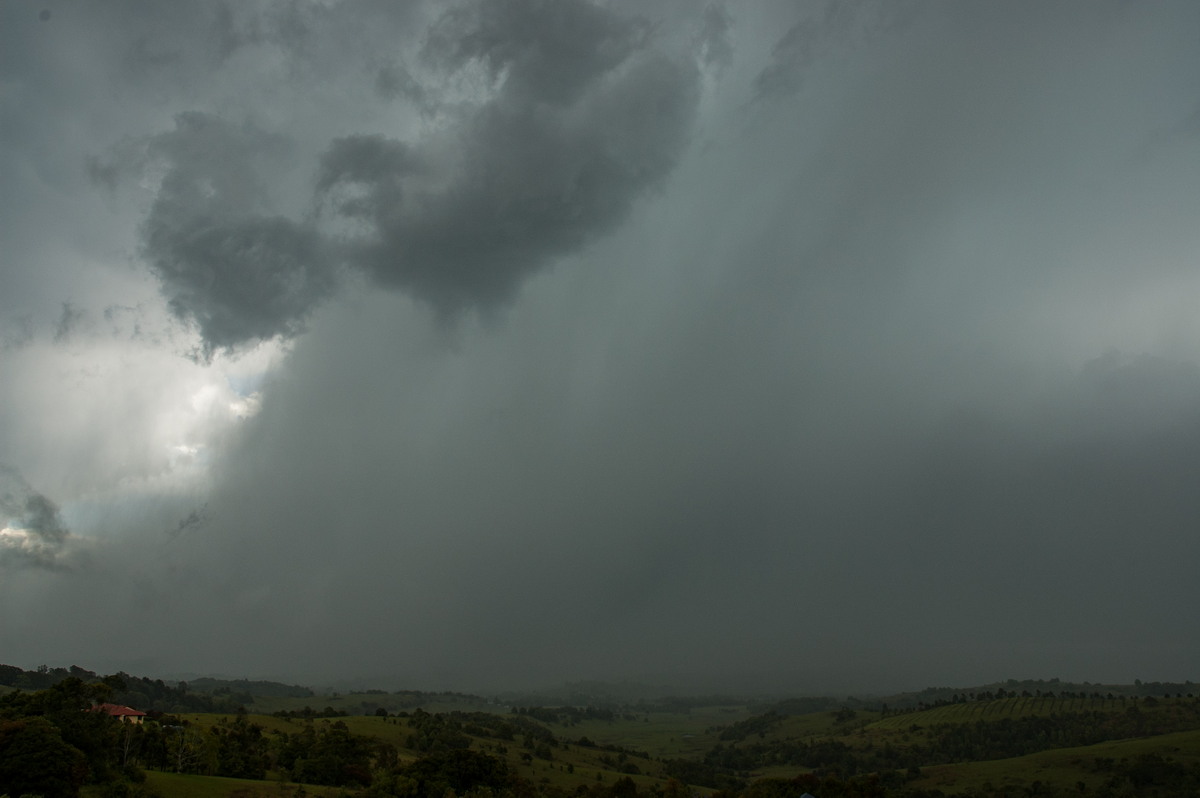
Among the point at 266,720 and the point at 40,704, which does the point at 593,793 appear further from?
the point at 266,720

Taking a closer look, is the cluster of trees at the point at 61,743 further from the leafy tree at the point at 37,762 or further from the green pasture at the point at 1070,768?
the green pasture at the point at 1070,768

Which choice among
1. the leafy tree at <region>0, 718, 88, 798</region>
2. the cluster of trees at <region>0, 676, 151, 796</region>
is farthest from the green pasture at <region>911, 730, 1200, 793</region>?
the leafy tree at <region>0, 718, 88, 798</region>

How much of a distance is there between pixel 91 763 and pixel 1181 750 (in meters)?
242

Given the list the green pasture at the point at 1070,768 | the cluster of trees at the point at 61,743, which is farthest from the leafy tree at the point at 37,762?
the green pasture at the point at 1070,768

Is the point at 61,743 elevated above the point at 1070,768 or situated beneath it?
elevated above

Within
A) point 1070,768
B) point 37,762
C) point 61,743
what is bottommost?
point 1070,768

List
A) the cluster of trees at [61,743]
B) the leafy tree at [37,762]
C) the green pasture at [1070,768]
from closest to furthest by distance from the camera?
the leafy tree at [37,762] → the cluster of trees at [61,743] → the green pasture at [1070,768]

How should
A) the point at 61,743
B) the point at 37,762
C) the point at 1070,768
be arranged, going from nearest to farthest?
the point at 37,762 < the point at 61,743 < the point at 1070,768

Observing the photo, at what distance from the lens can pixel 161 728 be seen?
115000 millimetres

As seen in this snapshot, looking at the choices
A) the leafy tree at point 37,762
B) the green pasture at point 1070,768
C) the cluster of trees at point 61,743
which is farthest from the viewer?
the green pasture at point 1070,768

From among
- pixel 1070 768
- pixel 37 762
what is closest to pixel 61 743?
pixel 37 762

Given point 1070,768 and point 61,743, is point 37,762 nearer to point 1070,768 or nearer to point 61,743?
point 61,743

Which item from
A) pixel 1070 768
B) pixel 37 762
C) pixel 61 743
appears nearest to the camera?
pixel 37 762

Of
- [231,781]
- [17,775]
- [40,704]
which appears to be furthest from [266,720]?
[17,775]
